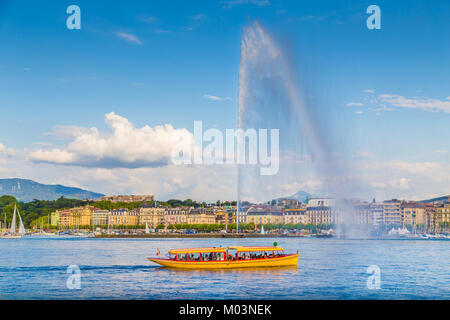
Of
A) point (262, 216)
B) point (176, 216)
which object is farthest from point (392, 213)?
point (176, 216)

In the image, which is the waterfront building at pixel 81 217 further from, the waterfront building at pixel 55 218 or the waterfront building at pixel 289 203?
the waterfront building at pixel 289 203

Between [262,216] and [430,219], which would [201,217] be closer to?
[262,216]

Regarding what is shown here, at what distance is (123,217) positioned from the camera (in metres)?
156

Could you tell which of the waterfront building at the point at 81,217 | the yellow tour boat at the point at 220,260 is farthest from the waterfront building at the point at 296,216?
the yellow tour boat at the point at 220,260

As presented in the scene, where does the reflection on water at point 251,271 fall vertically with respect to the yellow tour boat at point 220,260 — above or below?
below

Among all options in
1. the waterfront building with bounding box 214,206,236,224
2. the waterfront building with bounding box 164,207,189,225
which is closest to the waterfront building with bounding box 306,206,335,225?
the waterfront building with bounding box 214,206,236,224

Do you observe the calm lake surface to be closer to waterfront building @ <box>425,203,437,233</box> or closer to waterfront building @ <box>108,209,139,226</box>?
waterfront building @ <box>425,203,437,233</box>

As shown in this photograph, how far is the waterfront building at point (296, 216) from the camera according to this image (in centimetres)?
14618

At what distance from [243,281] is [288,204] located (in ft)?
472

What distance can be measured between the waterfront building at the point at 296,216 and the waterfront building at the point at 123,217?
45.6 metres

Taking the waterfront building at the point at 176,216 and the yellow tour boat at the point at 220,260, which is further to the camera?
the waterfront building at the point at 176,216

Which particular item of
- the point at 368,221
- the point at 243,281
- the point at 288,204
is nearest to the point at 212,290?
the point at 243,281
